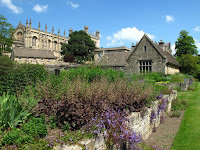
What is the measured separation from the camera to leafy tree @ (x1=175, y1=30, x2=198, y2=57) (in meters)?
42.2

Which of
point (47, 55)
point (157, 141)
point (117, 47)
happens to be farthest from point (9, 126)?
point (117, 47)

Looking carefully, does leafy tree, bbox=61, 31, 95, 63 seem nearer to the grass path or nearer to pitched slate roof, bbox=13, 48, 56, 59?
pitched slate roof, bbox=13, 48, 56, 59

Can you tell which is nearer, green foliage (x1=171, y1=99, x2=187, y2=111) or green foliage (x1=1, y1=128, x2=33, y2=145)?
green foliage (x1=1, y1=128, x2=33, y2=145)

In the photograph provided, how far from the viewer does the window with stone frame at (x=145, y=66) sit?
26.0 m

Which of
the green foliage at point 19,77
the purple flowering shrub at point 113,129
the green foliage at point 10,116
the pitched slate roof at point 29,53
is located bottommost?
the purple flowering shrub at point 113,129

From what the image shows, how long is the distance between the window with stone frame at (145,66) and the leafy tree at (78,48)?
1081 inches

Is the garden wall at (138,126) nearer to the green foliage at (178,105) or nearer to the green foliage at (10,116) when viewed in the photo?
the green foliage at (10,116)

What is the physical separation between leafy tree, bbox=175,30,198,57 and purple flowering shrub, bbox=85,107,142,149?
141 feet

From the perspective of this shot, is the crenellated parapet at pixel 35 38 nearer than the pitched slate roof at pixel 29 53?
No

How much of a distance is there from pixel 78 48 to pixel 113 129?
50265 mm

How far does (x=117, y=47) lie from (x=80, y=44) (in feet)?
43.7

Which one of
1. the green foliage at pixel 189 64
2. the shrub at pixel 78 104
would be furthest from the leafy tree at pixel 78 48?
the shrub at pixel 78 104

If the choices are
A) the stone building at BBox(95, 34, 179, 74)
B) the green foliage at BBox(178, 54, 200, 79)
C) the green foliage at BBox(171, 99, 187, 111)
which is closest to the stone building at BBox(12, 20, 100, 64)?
the stone building at BBox(95, 34, 179, 74)

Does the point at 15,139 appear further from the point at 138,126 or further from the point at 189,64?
the point at 189,64
